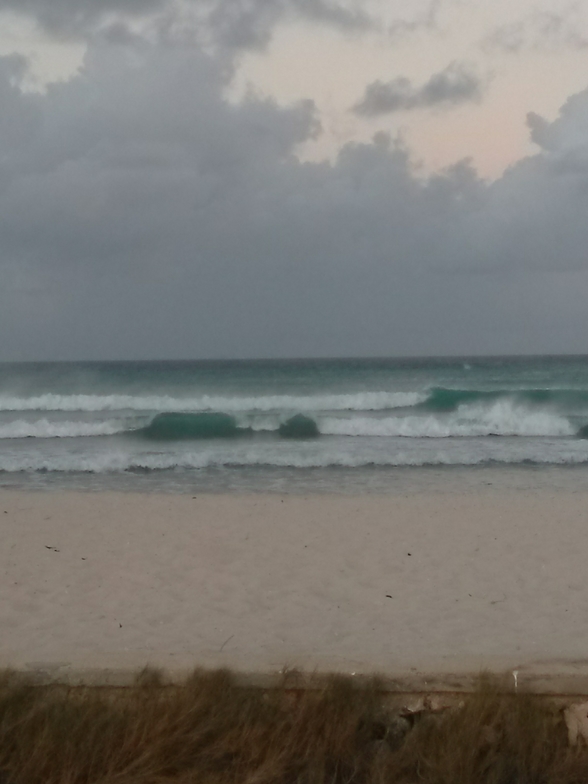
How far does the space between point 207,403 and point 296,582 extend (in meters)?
19.8

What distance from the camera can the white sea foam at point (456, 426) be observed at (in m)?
19.0

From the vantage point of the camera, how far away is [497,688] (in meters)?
3.17

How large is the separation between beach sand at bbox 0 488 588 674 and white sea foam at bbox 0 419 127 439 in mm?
8771

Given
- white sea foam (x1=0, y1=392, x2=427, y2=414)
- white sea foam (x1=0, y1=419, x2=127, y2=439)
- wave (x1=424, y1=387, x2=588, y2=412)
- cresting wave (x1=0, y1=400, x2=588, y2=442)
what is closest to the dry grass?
cresting wave (x1=0, y1=400, x2=588, y2=442)

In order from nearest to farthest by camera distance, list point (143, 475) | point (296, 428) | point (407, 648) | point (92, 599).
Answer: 1. point (407, 648)
2. point (92, 599)
3. point (143, 475)
4. point (296, 428)

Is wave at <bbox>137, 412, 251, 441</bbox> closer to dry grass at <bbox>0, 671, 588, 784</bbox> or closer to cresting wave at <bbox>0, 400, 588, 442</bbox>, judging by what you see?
cresting wave at <bbox>0, 400, 588, 442</bbox>

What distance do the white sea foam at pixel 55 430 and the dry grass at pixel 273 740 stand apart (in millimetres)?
16292

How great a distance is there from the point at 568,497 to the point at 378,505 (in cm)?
265

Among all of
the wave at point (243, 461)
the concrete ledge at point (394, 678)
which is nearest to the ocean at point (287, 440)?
the wave at point (243, 461)

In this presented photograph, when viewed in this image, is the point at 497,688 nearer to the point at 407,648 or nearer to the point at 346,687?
the point at 346,687

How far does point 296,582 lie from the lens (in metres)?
6.59

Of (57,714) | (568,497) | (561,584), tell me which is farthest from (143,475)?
(57,714)

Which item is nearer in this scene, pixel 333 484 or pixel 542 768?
pixel 542 768

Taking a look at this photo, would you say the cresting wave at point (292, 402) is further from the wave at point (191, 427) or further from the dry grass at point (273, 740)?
Result: the dry grass at point (273, 740)
